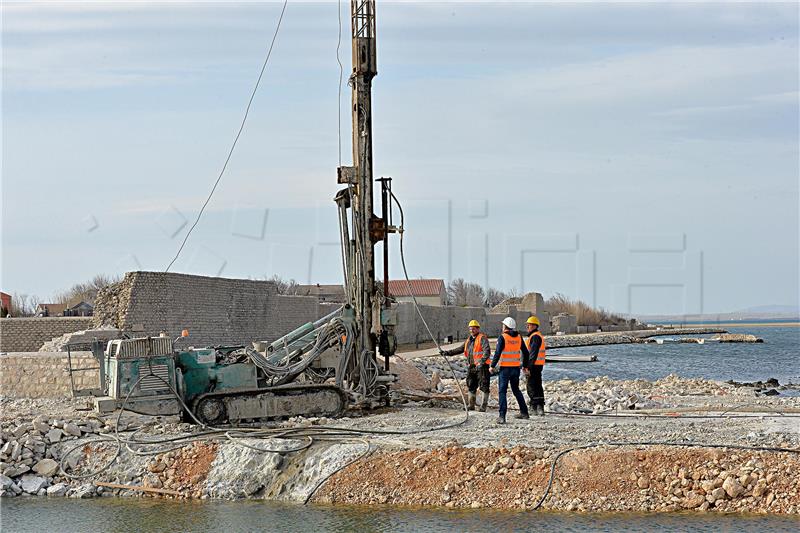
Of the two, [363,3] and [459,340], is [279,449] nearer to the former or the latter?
[363,3]

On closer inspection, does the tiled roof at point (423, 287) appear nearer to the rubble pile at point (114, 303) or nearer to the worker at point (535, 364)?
the rubble pile at point (114, 303)

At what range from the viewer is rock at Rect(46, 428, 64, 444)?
1391 centimetres

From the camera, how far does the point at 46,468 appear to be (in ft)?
43.9

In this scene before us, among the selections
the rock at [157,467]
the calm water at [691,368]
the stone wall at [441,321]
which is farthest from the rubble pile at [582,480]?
the stone wall at [441,321]

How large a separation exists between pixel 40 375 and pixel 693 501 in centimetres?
1321

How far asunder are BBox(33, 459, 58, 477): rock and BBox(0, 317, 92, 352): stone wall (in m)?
16.9

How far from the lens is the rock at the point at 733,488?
11.1 meters

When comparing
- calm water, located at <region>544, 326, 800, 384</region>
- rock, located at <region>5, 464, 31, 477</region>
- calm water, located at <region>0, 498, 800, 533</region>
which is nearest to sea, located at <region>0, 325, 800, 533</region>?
calm water, located at <region>0, 498, 800, 533</region>

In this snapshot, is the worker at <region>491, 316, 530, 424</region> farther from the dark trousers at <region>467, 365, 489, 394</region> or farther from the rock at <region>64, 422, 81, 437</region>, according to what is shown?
the rock at <region>64, 422, 81, 437</region>

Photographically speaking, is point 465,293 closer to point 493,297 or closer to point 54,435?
point 493,297

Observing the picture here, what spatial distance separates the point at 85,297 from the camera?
6881 cm

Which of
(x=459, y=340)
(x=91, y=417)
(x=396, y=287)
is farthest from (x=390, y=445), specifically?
(x=396, y=287)

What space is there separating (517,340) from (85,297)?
5905 cm

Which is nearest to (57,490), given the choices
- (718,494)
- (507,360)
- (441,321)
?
(507,360)
